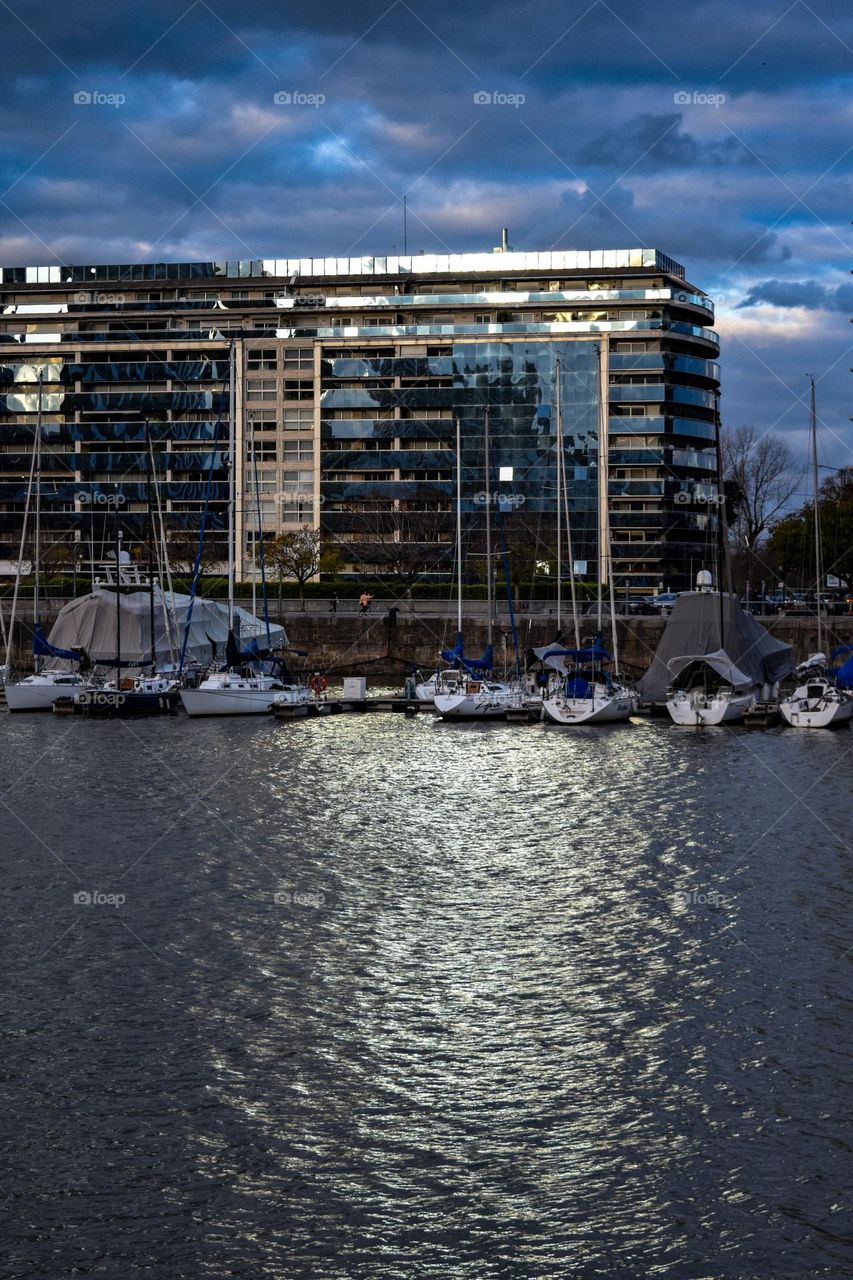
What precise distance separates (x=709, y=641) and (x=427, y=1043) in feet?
174

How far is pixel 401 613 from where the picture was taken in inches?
4104

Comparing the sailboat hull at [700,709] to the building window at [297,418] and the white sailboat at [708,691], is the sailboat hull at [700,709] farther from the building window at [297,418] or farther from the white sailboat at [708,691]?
the building window at [297,418]

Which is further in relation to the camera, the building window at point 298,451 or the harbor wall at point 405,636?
the building window at point 298,451

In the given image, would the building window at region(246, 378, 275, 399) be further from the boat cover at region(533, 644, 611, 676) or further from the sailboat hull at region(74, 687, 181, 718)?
the sailboat hull at region(74, 687, 181, 718)

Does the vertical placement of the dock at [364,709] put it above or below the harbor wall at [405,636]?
below

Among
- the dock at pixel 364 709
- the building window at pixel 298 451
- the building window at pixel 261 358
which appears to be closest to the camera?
the dock at pixel 364 709

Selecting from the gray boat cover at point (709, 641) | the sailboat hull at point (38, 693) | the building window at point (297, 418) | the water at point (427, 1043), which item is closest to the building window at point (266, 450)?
the building window at point (297, 418)

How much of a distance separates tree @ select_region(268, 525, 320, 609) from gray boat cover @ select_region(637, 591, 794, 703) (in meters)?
59.5

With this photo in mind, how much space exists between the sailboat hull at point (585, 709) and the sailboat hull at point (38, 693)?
2220cm

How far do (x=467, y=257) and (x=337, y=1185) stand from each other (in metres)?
166

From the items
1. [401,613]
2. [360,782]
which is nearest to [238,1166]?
[360,782]

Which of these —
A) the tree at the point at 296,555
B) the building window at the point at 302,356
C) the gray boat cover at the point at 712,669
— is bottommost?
the gray boat cover at the point at 712,669

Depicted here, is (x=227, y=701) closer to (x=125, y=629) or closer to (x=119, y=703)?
(x=119, y=703)

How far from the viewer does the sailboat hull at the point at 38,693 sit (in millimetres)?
77562
